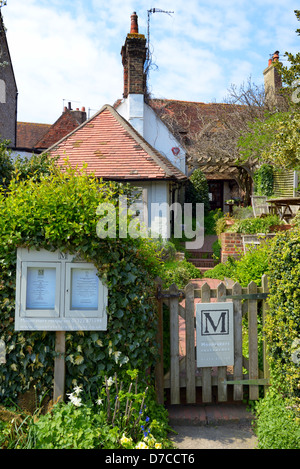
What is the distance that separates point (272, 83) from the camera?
2042 centimetres

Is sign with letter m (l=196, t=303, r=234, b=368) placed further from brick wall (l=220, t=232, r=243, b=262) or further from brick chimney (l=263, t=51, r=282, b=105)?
brick chimney (l=263, t=51, r=282, b=105)

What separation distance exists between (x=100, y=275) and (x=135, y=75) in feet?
37.1

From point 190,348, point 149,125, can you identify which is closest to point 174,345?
point 190,348

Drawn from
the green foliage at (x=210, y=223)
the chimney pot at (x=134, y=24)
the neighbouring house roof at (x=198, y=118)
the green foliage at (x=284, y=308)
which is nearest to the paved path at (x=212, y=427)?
the green foliage at (x=284, y=308)

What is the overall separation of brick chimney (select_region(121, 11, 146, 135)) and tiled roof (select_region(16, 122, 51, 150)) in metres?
17.9

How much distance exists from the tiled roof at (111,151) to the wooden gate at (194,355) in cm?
691

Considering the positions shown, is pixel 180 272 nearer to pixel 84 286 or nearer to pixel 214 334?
pixel 214 334

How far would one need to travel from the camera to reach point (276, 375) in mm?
3715

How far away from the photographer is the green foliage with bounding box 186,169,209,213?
20.2 metres

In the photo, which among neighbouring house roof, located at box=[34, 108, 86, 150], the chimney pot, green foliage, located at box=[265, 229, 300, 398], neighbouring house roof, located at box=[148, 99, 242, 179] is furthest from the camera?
neighbouring house roof, located at box=[148, 99, 242, 179]

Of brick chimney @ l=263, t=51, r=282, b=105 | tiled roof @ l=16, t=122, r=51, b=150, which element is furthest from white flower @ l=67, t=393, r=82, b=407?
tiled roof @ l=16, t=122, r=51, b=150

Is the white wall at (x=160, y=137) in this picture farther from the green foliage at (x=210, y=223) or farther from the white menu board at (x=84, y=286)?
the white menu board at (x=84, y=286)

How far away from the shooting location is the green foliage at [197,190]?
20.2 m
